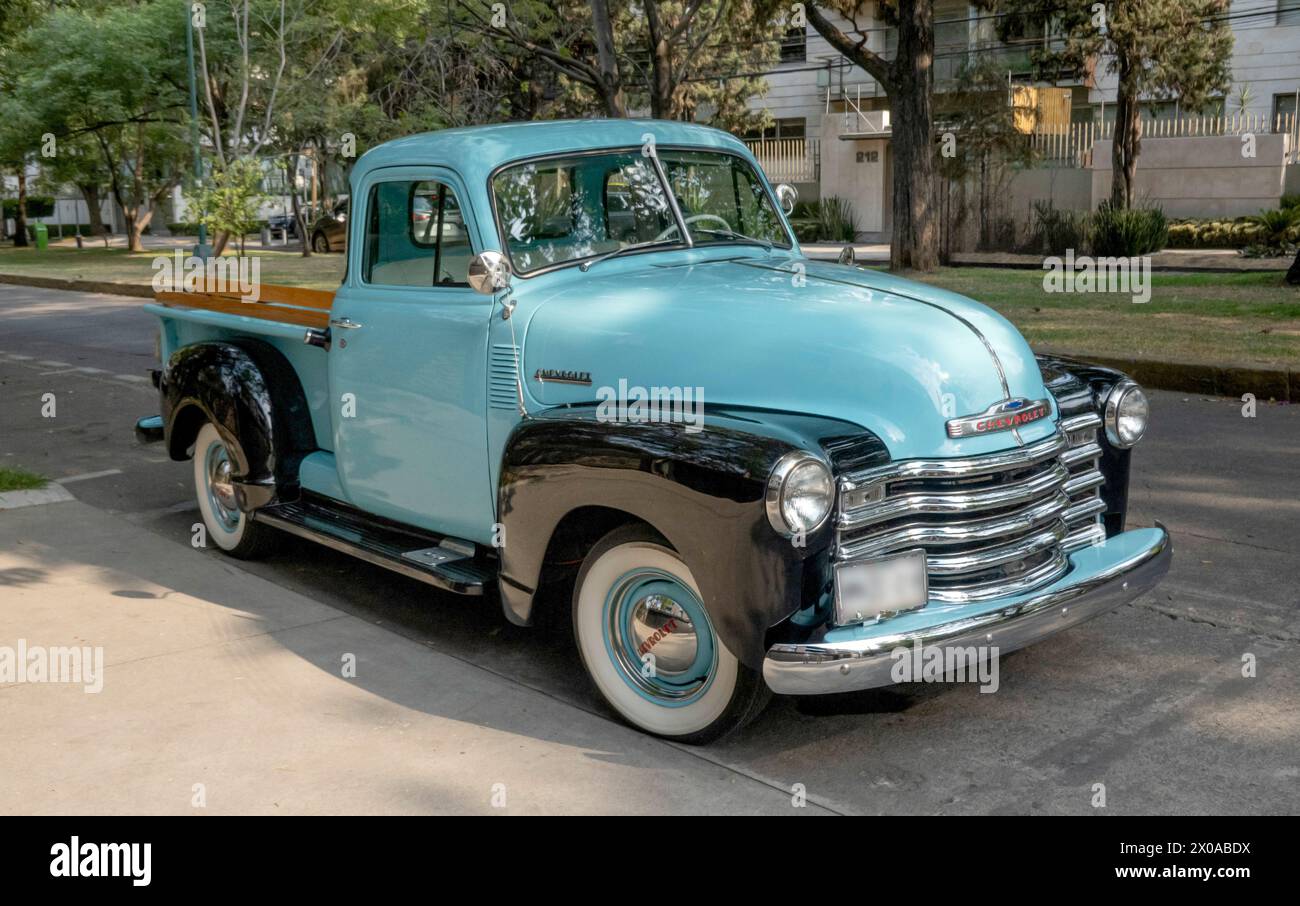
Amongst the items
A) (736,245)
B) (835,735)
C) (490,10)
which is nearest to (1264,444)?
(736,245)

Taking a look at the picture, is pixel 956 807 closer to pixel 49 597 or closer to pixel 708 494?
pixel 708 494

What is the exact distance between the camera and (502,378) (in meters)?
4.83

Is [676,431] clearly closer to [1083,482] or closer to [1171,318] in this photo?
[1083,482]

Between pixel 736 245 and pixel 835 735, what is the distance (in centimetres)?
212

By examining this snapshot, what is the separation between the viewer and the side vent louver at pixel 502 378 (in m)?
4.80

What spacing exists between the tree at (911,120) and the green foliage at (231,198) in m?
12.7

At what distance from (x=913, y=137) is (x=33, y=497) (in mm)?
14116

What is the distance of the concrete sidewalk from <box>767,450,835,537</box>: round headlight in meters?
0.81

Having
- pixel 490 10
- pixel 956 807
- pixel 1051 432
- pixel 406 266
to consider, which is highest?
pixel 490 10

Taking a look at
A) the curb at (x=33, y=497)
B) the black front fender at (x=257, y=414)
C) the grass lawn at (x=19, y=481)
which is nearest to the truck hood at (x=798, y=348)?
the black front fender at (x=257, y=414)

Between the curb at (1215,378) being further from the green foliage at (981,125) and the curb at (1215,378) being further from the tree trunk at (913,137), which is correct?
the green foliage at (981,125)

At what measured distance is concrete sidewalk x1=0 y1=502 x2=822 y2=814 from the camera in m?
3.89

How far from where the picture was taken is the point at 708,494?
384cm

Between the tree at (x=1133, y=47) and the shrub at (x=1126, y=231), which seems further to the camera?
the tree at (x=1133, y=47)
